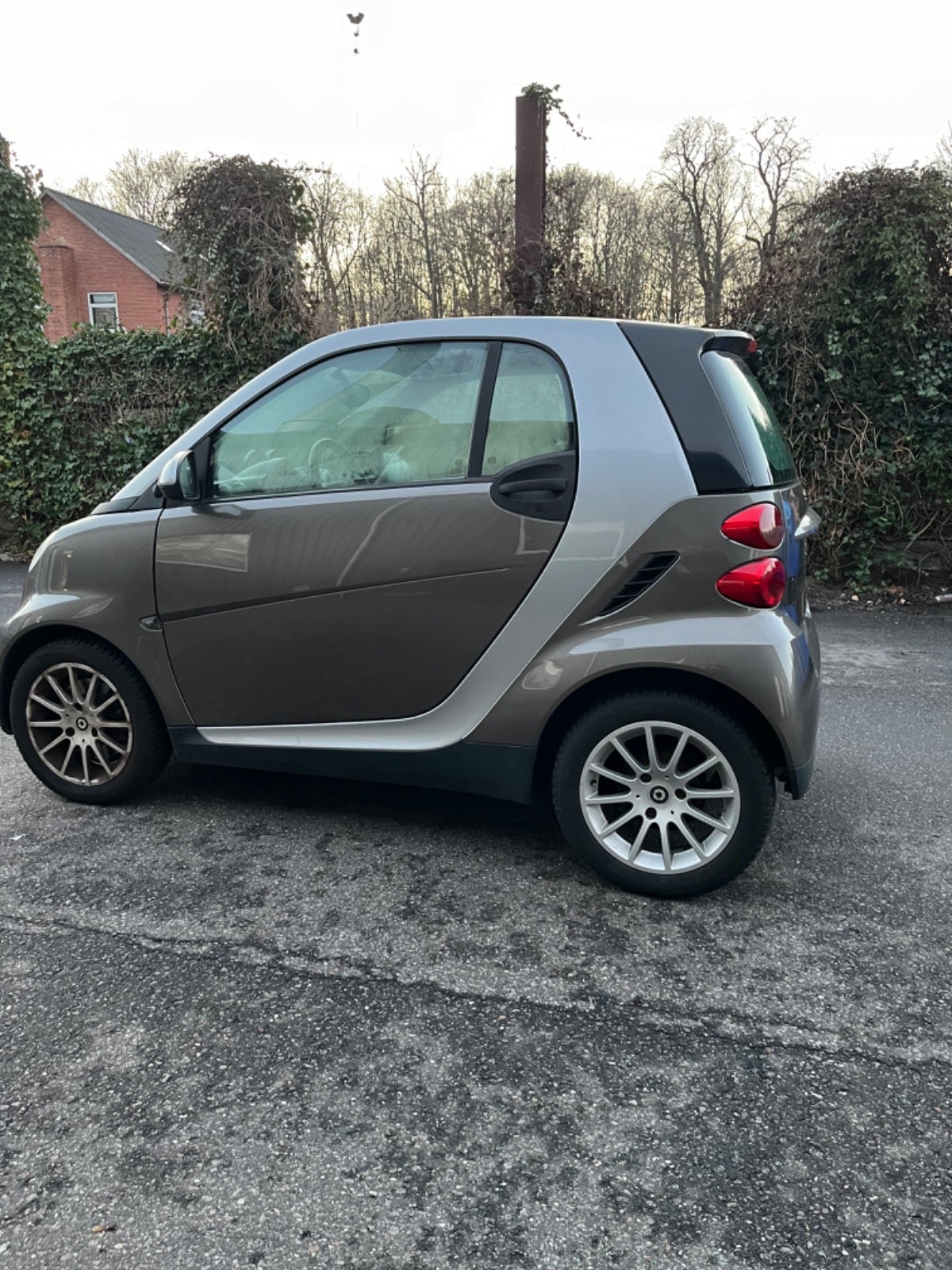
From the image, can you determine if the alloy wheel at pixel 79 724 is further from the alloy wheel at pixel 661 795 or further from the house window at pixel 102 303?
the house window at pixel 102 303

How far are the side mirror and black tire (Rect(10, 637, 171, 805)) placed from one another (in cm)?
69

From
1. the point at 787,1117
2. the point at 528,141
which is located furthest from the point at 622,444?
the point at 528,141

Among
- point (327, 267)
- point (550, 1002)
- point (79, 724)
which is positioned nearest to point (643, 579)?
point (550, 1002)

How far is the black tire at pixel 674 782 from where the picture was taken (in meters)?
2.78

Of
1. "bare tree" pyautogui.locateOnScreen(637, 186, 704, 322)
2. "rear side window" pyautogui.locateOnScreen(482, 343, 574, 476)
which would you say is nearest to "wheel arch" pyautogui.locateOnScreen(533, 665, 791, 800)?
"rear side window" pyautogui.locateOnScreen(482, 343, 574, 476)

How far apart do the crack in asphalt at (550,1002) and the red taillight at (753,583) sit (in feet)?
3.74

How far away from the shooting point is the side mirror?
3.23 meters

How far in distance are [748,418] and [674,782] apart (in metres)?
1.15

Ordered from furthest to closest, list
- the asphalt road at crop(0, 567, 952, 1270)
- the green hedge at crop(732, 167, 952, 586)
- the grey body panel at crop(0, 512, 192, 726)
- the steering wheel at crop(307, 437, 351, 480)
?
1. the green hedge at crop(732, 167, 952, 586)
2. the grey body panel at crop(0, 512, 192, 726)
3. the steering wheel at crop(307, 437, 351, 480)
4. the asphalt road at crop(0, 567, 952, 1270)

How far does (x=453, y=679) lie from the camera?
304 centimetres

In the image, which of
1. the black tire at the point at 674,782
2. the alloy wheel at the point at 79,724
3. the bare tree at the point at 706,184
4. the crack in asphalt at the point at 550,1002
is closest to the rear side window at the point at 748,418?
the black tire at the point at 674,782

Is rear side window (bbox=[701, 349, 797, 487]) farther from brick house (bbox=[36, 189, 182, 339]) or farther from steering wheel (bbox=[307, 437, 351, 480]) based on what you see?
brick house (bbox=[36, 189, 182, 339])

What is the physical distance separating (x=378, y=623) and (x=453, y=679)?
0.31 metres

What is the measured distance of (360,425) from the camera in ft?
10.4
